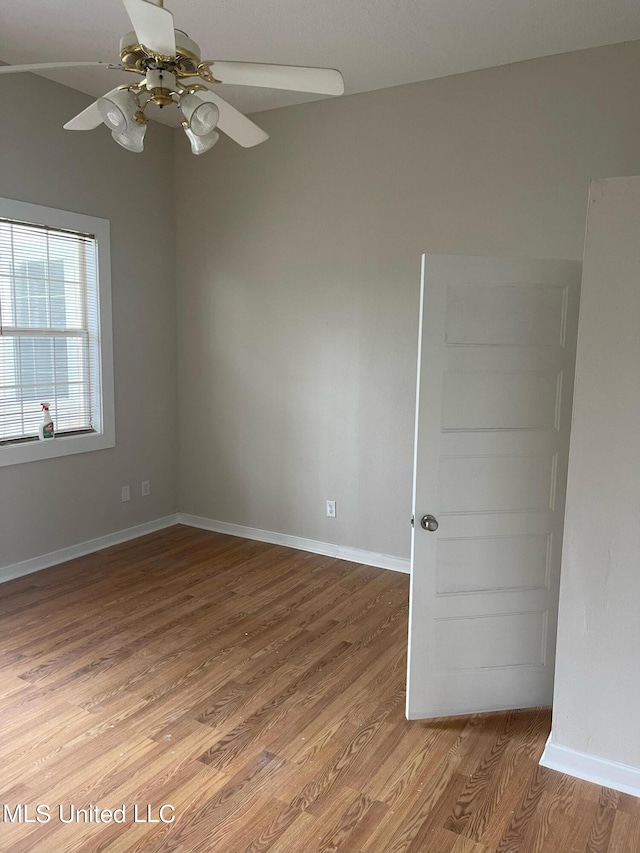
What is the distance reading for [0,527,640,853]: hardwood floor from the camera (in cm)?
192

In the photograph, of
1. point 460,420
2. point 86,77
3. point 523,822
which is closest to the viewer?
point 523,822

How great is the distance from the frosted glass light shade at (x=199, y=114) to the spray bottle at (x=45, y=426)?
2.67 metres

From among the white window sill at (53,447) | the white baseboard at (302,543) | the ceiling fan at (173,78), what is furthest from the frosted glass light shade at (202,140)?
the white baseboard at (302,543)

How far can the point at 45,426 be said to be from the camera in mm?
3990

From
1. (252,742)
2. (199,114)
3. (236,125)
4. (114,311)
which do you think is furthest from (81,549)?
(199,114)

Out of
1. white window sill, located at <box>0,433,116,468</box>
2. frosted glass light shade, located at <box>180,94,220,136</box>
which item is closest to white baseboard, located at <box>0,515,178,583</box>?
white window sill, located at <box>0,433,116,468</box>

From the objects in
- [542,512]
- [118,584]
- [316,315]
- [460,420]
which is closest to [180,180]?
[316,315]

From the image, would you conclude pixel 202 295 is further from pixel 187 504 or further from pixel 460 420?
Answer: pixel 460 420

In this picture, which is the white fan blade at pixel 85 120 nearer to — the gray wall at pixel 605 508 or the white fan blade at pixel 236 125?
the white fan blade at pixel 236 125

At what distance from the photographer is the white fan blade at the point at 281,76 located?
185 centimetres

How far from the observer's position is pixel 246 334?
4.59 meters

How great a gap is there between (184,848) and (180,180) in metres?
4.42

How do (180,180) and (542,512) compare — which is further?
(180,180)

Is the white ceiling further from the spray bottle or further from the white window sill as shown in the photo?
the white window sill
